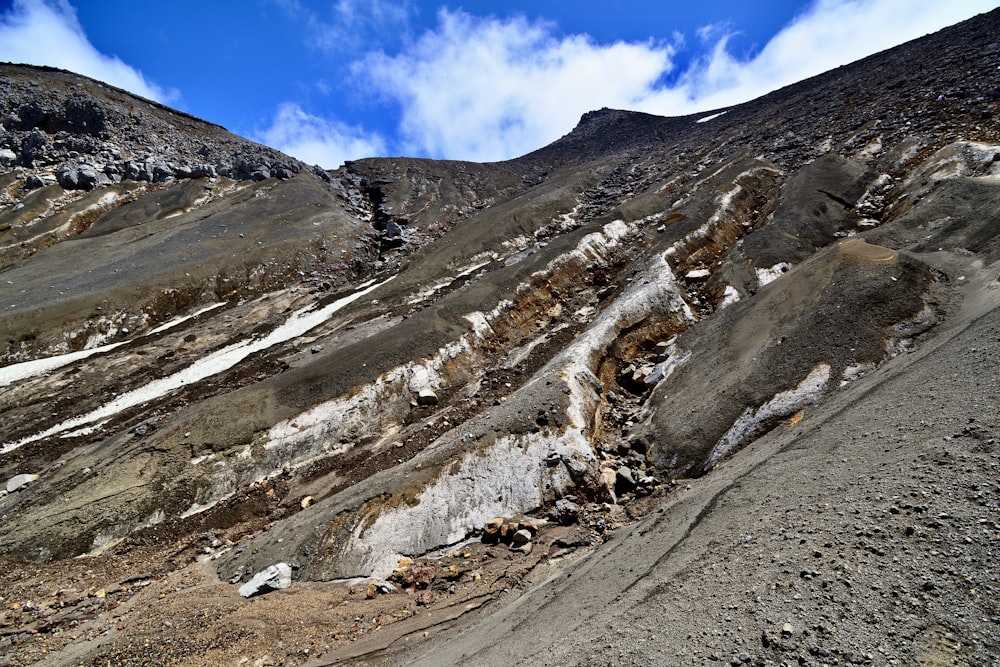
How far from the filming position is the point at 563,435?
18.8 m

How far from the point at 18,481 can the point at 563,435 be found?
26583 millimetres

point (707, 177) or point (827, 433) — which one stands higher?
point (707, 177)

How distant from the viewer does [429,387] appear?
26.8 m

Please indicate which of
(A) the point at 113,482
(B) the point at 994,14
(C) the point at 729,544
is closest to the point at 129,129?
(A) the point at 113,482

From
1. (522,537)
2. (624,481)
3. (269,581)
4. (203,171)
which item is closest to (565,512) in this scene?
(522,537)

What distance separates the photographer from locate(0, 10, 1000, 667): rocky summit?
864 centimetres

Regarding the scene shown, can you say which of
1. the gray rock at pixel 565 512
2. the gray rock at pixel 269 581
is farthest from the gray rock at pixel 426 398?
the gray rock at pixel 269 581

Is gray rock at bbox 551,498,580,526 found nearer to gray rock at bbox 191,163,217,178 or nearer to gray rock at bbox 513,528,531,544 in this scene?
gray rock at bbox 513,528,531,544

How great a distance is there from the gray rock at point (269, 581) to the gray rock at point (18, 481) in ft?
52.9

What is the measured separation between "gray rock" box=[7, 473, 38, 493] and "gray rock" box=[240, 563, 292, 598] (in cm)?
1614

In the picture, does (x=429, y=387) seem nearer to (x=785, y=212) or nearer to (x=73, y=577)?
(x=73, y=577)

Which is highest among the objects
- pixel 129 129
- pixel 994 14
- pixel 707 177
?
pixel 129 129

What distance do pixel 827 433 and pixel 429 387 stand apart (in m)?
19.5

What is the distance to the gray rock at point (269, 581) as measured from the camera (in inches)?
582
